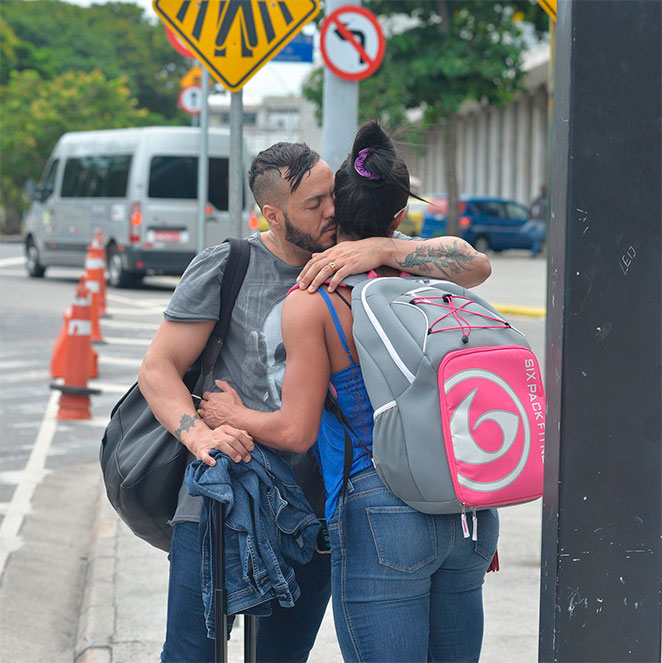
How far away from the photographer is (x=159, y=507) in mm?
2717

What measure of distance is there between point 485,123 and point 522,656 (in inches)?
1908

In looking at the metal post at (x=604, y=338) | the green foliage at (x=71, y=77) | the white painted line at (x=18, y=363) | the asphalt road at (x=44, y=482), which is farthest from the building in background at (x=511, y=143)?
the metal post at (x=604, y=338)

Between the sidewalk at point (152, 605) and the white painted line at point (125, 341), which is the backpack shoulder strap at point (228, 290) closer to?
the sidewalk at point (152, 605)

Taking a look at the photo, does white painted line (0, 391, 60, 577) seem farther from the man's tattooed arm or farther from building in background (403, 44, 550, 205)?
building in background (403, 44, 550, 205)

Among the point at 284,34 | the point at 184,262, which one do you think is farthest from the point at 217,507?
the point at 184,262

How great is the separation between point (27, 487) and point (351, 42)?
4.41m

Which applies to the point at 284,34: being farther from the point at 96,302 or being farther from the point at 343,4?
the point at 96,302

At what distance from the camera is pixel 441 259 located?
2617 millimetres

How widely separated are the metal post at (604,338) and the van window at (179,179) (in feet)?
55.6

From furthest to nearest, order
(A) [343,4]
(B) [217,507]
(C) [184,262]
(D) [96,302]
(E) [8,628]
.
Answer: (C) [184,262] → (D) [96,302] → (A) [343,4] → (E) [8,628] → (B) [217,507]

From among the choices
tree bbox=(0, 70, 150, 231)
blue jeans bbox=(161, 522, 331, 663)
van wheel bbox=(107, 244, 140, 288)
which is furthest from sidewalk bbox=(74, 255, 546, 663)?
tree bbox=(0, 70, 150, 231)

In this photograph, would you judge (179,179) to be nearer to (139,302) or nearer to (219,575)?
(139,302)

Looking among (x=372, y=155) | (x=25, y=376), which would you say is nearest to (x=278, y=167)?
(x=372, y=155)

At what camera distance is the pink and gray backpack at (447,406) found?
2250mm
